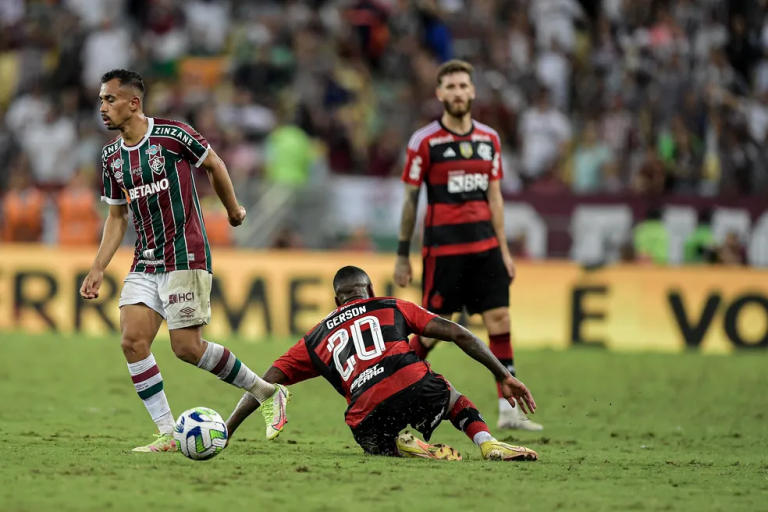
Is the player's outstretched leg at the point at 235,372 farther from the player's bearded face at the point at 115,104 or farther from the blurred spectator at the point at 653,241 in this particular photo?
the blurred spectator at the point at 653,241

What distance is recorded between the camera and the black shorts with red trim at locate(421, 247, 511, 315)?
414 inches

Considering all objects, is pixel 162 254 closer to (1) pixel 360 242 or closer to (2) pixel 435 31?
(1) pixel 360 242

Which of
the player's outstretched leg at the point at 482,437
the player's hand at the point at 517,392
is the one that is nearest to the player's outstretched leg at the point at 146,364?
the player's outstretched leg at the point at 482,437

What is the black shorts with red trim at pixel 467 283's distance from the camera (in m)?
10.5

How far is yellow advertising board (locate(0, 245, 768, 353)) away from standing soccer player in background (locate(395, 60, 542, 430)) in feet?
20.0

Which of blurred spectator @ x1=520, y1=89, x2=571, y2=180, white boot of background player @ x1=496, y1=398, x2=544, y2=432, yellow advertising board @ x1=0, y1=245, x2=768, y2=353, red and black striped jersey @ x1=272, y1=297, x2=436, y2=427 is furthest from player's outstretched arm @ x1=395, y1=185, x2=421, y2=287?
blurred spectator @ x1=520, y1=89, x2=571, y2=180

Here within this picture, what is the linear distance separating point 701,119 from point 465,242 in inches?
417

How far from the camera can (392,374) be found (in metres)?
7.75

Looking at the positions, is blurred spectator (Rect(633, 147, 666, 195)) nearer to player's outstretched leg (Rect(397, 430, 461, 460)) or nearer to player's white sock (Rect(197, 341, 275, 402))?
player's outstretched leg (Rect(397, 430, 461, 460))

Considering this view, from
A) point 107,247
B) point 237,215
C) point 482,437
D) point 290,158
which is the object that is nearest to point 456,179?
point 237,215

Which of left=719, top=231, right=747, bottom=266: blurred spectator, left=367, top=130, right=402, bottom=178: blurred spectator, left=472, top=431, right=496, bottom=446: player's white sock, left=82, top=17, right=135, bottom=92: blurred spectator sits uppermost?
left=82, top=17, right=135, bottom=92: blurred spectator

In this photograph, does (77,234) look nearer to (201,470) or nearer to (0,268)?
(0,268)

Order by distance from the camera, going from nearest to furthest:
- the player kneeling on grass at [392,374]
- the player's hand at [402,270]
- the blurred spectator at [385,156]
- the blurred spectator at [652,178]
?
the player kneeling on grass at [392,374]
the player's hand at [402,270]
the blurred spectator at [652,178]
the blurred spectator at [385,156]

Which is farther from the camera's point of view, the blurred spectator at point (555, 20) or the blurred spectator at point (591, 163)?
the blurred spectator at point (555, 20)
